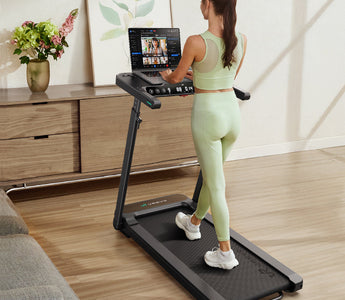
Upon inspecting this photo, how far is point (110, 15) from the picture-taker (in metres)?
3.87

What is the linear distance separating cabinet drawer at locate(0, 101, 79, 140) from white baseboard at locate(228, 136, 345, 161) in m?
1.67

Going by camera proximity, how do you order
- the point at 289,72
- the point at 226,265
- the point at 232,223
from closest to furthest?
the point at 226,265 → the point at 232,223 → the point at 289,72

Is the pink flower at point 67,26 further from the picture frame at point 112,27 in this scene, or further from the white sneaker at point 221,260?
the white sneaker at point 221,260

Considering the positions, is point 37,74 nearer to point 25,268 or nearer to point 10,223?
point 10,223

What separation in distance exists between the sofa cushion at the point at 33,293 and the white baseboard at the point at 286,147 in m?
3.13

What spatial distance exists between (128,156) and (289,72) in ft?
7.62

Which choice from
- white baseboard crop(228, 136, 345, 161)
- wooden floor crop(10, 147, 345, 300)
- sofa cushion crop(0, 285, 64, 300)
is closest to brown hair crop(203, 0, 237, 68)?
wooden floor crop(10, 147, 345, 300)

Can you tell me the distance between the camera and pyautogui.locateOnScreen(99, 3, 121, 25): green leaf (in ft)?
12.6

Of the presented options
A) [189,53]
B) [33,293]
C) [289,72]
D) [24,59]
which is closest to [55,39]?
[24,59]

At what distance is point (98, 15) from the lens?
3834 millimetres

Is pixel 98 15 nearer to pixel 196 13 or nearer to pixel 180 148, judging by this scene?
pixel 196 13

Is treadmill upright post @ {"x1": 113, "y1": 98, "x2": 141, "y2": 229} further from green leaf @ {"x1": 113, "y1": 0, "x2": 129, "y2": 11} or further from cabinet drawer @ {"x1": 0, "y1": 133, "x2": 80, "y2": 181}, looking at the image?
green leaf @ {"x1": 113, "y1": 0, "x2": 129, "y2": 11}

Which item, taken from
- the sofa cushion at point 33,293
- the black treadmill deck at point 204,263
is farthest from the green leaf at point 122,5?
the sofa cushion at point 33,293

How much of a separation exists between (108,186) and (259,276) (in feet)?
5.73
